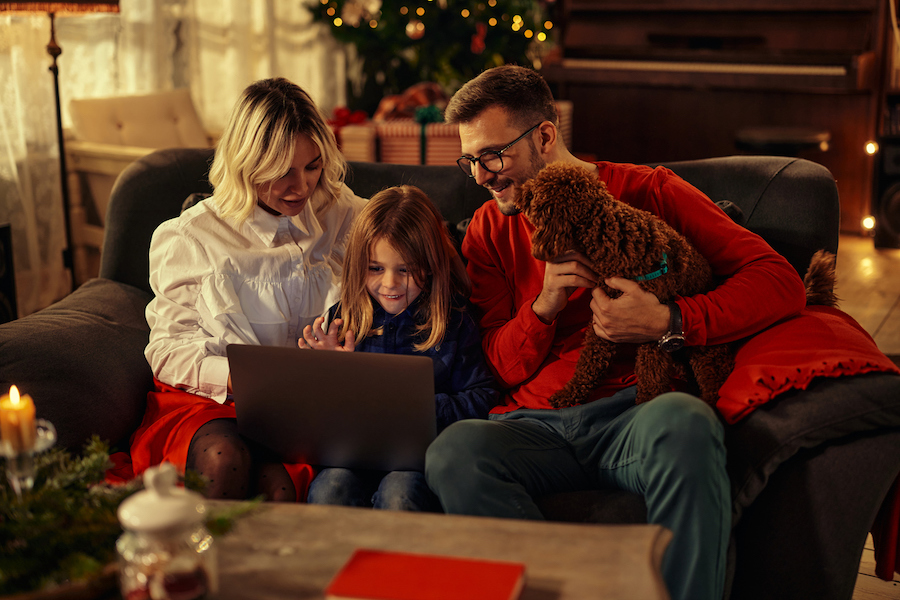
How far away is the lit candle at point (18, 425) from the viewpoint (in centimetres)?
97

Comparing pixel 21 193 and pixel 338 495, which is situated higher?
pixel 21 193

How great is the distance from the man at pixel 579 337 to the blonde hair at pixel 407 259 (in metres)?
0.13

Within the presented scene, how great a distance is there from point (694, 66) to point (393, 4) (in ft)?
6.01

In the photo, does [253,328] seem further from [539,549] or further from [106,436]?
[539,549]

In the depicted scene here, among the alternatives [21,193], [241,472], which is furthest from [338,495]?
[21,193]

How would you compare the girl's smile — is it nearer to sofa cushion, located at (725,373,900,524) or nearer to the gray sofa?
the gray sofa

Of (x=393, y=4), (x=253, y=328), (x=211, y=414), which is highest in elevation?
(x=393, y=4)

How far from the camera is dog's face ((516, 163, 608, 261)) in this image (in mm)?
1409

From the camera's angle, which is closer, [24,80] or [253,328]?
[253,328]

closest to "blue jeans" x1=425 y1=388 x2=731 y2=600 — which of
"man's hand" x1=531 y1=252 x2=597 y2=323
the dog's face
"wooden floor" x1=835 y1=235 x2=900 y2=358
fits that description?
"man's hand" x1=531 y1=252 x2=597 y2=323

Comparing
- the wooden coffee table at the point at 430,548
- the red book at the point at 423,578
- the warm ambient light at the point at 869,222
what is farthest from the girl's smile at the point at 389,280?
the warm ambient light at the point at 869,222

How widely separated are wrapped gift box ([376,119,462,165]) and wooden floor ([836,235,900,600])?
75.3 inches

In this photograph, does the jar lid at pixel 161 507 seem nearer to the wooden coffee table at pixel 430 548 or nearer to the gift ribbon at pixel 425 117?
the wooden coffee table at pixel 430 548

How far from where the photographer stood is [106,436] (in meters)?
1.61
